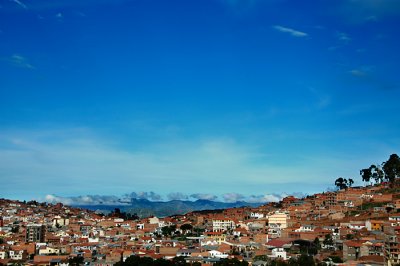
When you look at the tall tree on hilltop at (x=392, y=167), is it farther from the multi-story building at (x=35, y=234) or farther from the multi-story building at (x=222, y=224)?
the multi-story building at (x=35, y=234)

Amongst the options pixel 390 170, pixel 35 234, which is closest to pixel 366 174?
pixel 390 170

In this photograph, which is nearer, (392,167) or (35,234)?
(35,234)

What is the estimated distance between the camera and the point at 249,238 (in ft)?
214

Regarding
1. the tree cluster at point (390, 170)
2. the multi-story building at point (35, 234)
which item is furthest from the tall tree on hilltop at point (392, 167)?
the multi-story building at point (35, 234)

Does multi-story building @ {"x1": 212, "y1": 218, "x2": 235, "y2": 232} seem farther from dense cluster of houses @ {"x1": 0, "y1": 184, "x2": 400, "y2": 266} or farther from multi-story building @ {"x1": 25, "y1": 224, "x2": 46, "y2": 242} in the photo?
multi-story building @ {"x1": 25, "y1": 224, "x2": 46, "y2": 242}

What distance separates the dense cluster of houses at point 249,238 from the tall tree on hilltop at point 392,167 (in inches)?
117

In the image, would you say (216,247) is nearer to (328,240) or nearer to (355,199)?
(328,240)

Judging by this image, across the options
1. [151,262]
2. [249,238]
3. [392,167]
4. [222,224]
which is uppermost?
[392,167]

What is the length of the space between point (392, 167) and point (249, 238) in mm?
37223

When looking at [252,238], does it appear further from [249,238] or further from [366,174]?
[366,174]

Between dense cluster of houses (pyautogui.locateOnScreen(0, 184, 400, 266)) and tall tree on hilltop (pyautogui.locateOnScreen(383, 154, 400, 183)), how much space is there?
117 inches

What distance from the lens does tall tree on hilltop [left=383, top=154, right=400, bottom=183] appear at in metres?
89.3

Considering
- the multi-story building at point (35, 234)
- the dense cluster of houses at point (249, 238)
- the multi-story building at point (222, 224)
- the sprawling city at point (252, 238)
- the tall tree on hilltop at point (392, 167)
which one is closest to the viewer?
the sprawling city at point (252, 238)

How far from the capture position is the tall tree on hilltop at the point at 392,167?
8931 cm
